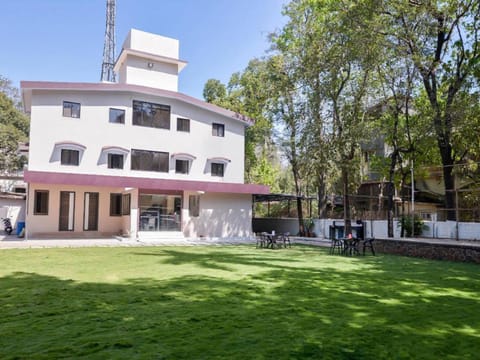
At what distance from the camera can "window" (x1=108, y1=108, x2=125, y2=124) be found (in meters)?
20.5

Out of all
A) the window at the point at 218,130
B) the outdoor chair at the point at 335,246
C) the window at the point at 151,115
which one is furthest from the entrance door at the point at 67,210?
the outdoor chair at the point at 335,246

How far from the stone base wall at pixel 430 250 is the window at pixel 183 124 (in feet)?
39.4

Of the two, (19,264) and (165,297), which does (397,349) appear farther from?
(19,264)

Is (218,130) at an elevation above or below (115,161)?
above

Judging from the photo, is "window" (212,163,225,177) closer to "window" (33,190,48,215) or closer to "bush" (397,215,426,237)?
"window" (33,190,48,215)

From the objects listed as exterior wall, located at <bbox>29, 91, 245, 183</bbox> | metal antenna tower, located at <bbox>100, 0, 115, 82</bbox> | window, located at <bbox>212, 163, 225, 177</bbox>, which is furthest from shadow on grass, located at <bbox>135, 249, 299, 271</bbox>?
metal antenna tower, located at <bbox>100, 0, 115, 82</bbox>

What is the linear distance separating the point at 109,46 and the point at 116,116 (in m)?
19.6

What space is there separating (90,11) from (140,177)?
10669 millimetres

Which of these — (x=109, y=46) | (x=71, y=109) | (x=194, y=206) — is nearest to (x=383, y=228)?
(x=194, y=206)

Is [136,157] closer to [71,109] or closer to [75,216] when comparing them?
[71,109]

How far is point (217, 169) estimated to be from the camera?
23.1m

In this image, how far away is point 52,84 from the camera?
19109 millimetres

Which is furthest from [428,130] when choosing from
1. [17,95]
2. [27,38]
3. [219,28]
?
[17,95]

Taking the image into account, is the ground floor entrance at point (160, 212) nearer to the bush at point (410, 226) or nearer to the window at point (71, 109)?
the window at point (71, 109)
